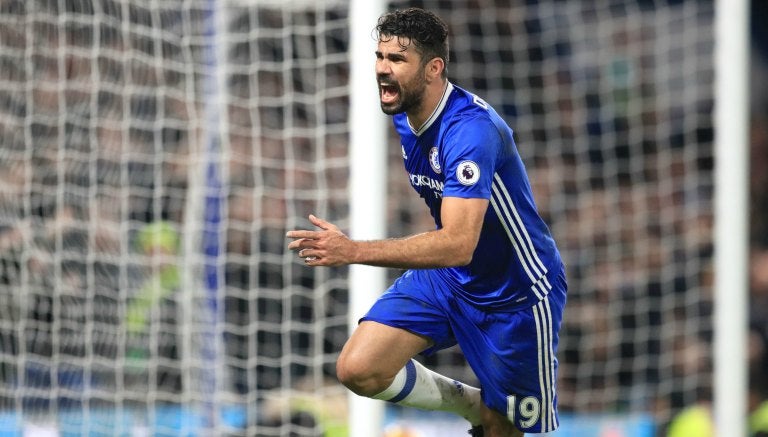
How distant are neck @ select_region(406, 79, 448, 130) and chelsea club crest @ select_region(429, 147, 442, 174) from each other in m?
0.11

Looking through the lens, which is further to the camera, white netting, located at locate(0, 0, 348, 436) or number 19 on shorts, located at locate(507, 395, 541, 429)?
white netting, located at locate(0, 0, 348, 436)

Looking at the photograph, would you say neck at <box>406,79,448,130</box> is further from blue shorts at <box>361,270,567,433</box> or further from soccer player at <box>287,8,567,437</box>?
blue shorts at <box>361,270,567,433</box>

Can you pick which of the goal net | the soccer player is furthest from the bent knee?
the goal net

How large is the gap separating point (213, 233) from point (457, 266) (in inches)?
134

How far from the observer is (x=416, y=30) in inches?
175

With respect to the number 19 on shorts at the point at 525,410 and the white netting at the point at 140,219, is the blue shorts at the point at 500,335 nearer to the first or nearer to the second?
the number 19 on shorts at the point at 525,410

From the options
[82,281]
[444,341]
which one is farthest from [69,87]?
[444,341]

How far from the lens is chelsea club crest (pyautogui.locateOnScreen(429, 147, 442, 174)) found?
4.49 meters

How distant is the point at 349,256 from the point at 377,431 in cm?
227

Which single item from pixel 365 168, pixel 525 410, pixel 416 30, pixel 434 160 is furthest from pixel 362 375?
pixel 365 168

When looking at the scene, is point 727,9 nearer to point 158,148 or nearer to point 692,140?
point 692,140

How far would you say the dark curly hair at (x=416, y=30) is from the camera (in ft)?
14.5

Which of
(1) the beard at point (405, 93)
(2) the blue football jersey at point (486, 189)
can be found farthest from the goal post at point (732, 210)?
(1) the beard at point (405, 93)

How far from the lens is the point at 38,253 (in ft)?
24.1
